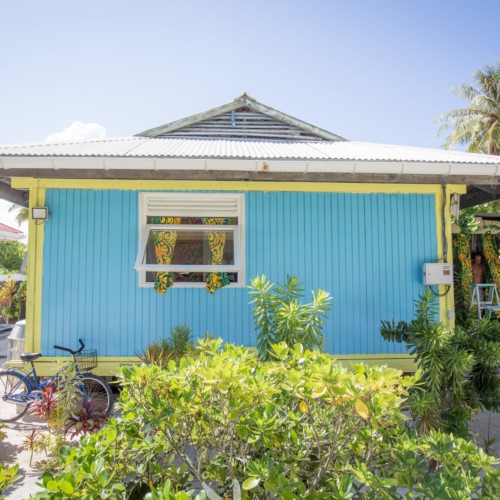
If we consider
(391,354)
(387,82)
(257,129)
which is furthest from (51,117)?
(391,354)

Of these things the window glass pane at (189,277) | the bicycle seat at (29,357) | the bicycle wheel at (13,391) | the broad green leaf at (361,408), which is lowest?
the bicycle wheel at (13,391)

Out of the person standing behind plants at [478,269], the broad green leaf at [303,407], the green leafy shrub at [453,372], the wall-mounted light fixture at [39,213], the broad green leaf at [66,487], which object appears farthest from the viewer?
the person standing behind plants at [478,269]

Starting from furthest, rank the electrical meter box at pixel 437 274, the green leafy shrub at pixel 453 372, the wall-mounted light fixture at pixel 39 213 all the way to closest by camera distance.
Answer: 1. the electrical meter box at pixel 437 274
2. the wall-mounted light fixture at pixel 39 213
3. the green leafy shrub at pixel 453 372

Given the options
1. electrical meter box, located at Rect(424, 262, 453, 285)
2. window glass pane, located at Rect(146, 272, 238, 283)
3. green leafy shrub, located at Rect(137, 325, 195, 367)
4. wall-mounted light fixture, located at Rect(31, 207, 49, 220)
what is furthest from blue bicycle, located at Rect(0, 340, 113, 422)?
electrical meter box, located at Rect(424, 262, 453, 285)

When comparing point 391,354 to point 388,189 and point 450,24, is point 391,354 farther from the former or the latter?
point 450,24

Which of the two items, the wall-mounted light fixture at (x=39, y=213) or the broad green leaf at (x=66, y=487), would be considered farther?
the wall-mounted light fixture at (x=39, y=213)

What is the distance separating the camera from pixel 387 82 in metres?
9.50

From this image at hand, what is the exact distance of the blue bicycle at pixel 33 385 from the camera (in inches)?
186

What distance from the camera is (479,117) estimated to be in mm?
21891

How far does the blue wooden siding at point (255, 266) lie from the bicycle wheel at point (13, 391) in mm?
532

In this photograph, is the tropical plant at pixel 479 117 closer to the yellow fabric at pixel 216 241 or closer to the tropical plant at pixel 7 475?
the yellow fabric at pixel 216 241

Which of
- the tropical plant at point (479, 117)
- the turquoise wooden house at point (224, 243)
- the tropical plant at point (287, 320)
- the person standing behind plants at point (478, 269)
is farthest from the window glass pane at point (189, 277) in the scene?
the tropical plant at point (479, 117)

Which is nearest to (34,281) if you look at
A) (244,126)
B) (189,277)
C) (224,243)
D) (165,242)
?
(165,242)

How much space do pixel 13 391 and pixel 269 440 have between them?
4739 millimetres
